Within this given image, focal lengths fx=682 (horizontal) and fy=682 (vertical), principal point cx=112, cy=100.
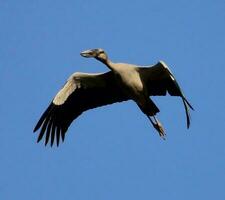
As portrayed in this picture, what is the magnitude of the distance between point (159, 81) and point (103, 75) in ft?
4.03

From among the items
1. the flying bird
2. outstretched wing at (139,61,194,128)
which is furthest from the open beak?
outstretched wing at (139,61,194,128)

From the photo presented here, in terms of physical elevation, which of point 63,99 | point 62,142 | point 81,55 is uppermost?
point 81,55

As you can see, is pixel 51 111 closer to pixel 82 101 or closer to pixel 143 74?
pixel 82 101

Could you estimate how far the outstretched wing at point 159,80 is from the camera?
47.0 ft

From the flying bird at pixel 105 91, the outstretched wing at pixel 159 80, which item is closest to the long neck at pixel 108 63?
the flying bird at pixel 105 91

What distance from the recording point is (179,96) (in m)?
14.7

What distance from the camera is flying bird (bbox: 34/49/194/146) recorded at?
14383 millimetres

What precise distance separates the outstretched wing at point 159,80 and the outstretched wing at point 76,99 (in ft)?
2.33

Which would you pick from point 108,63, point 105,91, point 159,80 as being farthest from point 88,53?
point 159,80

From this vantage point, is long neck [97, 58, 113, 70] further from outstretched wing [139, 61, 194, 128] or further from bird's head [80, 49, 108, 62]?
outstretched wing [139, 61, 194, 128]

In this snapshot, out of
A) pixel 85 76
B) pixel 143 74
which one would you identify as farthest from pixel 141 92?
pixel 85 76

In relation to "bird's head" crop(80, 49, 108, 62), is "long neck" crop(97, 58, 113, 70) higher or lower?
lower

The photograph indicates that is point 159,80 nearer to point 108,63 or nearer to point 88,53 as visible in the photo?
point 108,63

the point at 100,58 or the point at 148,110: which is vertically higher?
the point at 100,58
